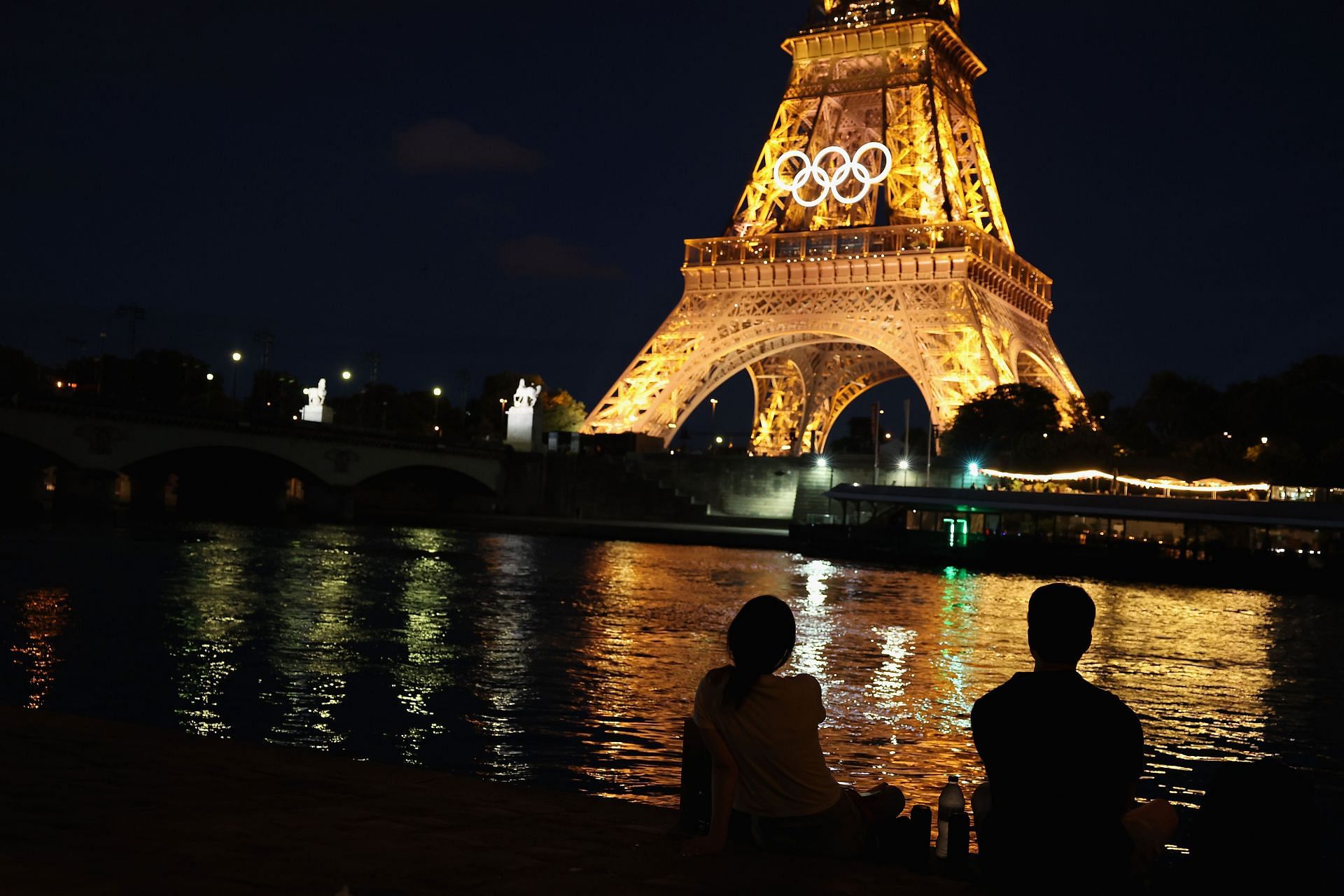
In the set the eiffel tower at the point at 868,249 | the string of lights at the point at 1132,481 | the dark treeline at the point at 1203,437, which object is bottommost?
the string of lights at the point at 1132,481

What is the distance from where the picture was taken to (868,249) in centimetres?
6681

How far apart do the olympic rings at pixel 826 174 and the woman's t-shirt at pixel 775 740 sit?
64288mm

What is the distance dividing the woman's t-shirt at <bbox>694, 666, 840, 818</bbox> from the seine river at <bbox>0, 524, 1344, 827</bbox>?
3.47 m

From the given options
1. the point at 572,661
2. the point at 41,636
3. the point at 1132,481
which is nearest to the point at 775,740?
the point at 572,661

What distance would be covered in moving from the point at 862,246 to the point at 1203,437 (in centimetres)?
2071

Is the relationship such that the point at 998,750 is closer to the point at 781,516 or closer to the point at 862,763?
the point at 862,763

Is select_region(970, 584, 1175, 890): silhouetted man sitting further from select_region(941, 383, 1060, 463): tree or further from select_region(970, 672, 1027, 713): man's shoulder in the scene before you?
Result: select_region(941, 383, 1060, 463): tree

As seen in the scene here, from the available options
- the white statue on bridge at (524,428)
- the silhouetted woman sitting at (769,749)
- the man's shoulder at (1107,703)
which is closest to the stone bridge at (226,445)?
the white statue on bridge at (524,428)

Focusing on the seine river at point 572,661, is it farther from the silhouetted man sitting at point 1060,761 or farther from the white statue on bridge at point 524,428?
the white statue on bridge at point 524,428

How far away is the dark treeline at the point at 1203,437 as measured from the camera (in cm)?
5797

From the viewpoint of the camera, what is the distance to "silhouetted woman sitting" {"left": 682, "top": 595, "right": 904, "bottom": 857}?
19.2 feet

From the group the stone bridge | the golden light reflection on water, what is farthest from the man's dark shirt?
the stone bridge

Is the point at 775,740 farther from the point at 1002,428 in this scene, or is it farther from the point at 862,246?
the point at 862,246

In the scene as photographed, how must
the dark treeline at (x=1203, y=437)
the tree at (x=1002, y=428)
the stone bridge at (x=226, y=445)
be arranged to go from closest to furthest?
1. the stone bridge at (x=226, y=445)
2. the dark treeline at (x=1203, y=437)
3. the tree at (x=1002, y=428)
